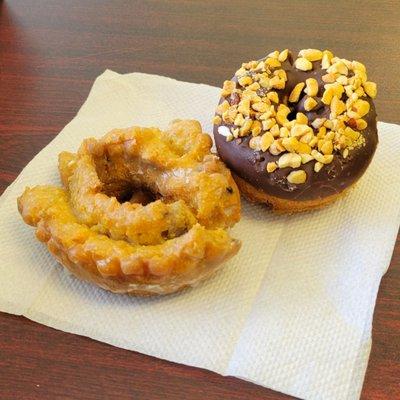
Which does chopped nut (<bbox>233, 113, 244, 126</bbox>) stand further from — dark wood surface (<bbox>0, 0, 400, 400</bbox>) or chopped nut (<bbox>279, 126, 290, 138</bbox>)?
dark wood surface (<bbox>0, 0, 400, 400</bbox>)

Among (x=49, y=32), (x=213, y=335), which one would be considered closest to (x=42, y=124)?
(x=49, y=32)

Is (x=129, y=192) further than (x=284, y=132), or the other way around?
(x=129, y=192)

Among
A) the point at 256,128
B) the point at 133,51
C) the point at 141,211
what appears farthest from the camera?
the point at 133,51

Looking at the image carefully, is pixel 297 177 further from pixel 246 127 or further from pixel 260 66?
pixel 260 66

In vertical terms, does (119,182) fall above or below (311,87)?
below

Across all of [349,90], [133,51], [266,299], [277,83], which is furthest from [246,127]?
[133,51]

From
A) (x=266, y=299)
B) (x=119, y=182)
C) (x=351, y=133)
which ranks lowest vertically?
(x=266, y=299)

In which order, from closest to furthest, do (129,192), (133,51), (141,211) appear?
(141,211) → (129,192) → (133,51)
